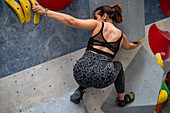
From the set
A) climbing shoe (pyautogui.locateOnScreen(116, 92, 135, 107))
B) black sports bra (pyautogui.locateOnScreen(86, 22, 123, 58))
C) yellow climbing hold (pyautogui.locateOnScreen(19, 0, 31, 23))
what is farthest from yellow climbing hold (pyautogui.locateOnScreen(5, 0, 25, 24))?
climbing shoe (pyautogui.locateOnScreen(116, 92, 135, 107))

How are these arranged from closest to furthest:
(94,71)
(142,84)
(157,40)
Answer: (94,71)
(142,84)
(157,40)

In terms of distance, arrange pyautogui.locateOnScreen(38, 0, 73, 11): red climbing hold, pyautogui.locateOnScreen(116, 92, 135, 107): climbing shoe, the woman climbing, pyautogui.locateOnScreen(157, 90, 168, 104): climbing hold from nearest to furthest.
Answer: the woman climbing < pyautogui.locateOnScreen(38, 0, 73, 11): red climbing hold < pyautogui.locateOnScreen(116, 92, 135, 107): climbing shoe < pyautogui.locateOnScreen(157, 90, 168, 104): climbing hold

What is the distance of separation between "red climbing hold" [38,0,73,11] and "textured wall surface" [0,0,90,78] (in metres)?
0.06

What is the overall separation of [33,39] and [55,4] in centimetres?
33

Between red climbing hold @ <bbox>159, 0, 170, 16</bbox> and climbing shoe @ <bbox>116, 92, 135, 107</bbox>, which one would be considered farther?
red climbing hold @ <bbox>159, 0, 170, 16</bbox>

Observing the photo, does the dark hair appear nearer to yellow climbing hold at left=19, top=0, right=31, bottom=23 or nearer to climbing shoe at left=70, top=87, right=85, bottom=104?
yellow climbing hold at left=19, top=0, right=31, bottom=23

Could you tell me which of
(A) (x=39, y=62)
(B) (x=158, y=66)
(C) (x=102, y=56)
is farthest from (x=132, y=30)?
(A) (x=39, y=62)

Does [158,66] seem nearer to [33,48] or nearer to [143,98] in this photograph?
[143,98]

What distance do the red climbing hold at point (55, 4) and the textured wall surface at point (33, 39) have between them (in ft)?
0.20

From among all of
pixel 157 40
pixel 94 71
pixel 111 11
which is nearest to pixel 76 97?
pixel 94 71

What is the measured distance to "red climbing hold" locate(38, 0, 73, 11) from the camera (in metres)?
1.51

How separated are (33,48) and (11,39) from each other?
0.19m

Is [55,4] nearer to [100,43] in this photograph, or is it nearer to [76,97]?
[100,43]

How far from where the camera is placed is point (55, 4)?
5.08ft
